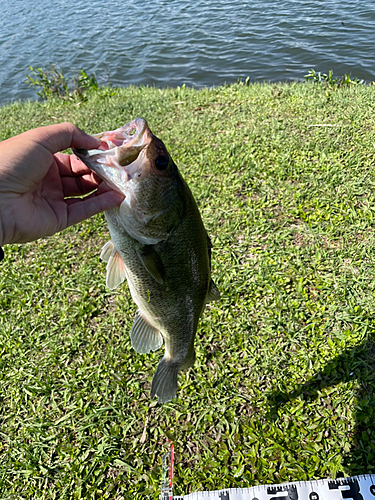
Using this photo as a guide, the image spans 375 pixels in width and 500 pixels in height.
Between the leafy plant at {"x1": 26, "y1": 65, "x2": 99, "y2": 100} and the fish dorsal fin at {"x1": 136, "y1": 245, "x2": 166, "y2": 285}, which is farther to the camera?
the leafy plant at {"x1": 26, "y1": 65, "x2": 99, "y2": 100}

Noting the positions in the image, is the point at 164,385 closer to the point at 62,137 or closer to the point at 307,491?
the point at 307,491

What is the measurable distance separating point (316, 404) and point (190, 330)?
1.52 m

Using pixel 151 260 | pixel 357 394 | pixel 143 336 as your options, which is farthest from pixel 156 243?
pixel 357 394

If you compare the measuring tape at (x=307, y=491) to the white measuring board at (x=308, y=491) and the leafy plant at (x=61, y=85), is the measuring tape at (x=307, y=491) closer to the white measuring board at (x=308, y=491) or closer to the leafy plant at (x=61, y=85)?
Result: the white measuring board at (x=308, y=491)

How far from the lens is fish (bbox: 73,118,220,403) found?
5.68 ft

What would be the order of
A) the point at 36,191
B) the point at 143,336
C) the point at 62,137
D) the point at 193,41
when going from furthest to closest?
the point at 193,41
the point at 143,336
the point at 36,191
the point at 62,137

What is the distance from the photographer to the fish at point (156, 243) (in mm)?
1731

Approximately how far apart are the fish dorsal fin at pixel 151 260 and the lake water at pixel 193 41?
9260 mm

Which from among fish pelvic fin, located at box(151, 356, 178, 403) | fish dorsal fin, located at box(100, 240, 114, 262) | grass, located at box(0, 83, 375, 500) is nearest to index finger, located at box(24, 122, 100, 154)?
fish dorsal fin, located at box(100, 240, 114, 262)

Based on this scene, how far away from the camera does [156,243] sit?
1.89 metres

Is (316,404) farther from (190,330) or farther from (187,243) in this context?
(187,243)

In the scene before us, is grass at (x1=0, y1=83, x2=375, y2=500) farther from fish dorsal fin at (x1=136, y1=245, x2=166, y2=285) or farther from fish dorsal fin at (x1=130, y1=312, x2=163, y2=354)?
fish dorsal fin at (x1=136, y1=245, x2=166, y2=285)

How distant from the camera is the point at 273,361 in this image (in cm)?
330

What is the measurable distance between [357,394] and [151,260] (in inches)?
87.6
